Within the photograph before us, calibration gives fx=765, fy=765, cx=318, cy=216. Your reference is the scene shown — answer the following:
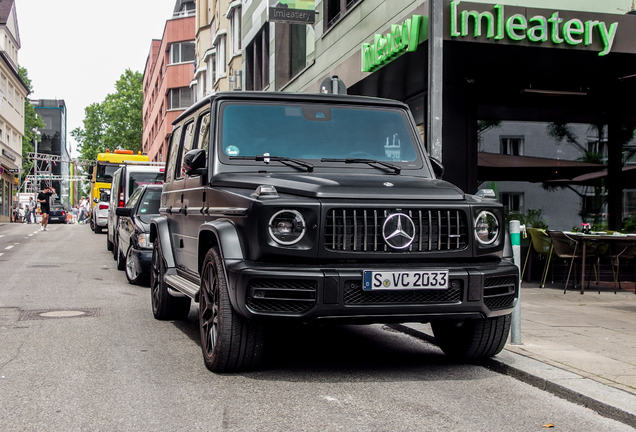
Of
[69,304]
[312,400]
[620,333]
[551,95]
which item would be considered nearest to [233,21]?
[551,95]

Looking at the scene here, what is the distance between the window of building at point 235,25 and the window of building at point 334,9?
46.5 ft

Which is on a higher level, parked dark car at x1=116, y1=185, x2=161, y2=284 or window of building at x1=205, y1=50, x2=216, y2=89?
window of building at x1=205, y1=50, x2=216, y2=89

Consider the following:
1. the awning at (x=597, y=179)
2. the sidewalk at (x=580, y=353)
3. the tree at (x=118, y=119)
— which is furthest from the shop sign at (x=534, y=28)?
the tree at (x=118, y=119)

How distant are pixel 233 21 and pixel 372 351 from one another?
28410mm

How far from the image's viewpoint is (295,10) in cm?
1845

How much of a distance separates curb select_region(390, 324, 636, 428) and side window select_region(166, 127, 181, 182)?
3.84 meters

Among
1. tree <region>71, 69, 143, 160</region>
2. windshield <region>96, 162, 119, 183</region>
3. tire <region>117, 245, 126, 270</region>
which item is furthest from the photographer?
tree <region>71, 69, 143, 160</region>

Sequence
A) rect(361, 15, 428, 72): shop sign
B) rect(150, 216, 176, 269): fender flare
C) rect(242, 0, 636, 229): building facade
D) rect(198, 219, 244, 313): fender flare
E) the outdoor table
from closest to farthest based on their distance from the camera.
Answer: rect(198, 219, 244, 313): fender flare
rect(150, 216, 176, 269): fender flare
rect(242, 0, 636, 229): building facade
the outdoor table
rect(361, 15, 428, 72): shop sign

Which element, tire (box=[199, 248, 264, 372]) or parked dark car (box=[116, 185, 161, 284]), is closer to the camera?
tire (box=[199, 248, 264, 372])

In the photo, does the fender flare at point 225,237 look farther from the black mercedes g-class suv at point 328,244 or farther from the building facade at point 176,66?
the building facade at point 176,66

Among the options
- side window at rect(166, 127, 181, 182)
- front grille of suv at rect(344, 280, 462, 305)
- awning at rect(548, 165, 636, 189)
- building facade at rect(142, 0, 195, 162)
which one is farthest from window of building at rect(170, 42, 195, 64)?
front grille of suv at rect(344, 280, 462, 305)

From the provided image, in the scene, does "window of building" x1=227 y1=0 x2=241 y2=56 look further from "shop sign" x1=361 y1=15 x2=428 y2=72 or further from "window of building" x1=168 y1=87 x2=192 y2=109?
"window of building" x1=168 y1=87 x2=192 y2=109

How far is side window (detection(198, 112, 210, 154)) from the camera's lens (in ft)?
21.0

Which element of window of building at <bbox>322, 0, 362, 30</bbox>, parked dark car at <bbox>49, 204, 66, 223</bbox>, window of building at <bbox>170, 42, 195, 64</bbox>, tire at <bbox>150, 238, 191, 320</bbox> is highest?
window of building at <bbox>170, 42, 195, 64</bbox>
